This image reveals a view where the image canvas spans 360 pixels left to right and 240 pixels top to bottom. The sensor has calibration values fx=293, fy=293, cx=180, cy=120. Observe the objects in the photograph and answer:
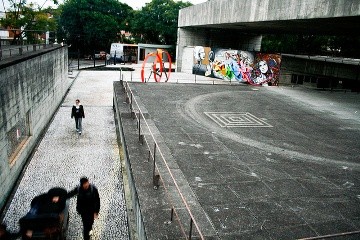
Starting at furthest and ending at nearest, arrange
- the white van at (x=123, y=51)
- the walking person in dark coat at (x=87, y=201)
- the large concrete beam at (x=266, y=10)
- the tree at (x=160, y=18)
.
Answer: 1. the tree at (x=160, y=18)
2. the white van at (x=123, y=51)
3. the large concrete beam at (x=266, y=10)
4. the walking person in dark coat at (x=87, y=201)

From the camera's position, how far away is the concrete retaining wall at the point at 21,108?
8328 mm

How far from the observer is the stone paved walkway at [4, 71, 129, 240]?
7.45 m

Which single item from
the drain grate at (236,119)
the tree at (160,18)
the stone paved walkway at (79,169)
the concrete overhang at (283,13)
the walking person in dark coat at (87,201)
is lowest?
the stone paved walkway at (79,169)

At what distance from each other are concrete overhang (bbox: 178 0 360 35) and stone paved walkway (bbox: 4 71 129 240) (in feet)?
40.1

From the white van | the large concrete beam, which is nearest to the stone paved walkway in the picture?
the large concrete beam

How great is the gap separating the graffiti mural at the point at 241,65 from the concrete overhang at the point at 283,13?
3.41 m

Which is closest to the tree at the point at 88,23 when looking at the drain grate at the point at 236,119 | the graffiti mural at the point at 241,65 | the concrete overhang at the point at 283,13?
the concrete overhang at the point at 283,13

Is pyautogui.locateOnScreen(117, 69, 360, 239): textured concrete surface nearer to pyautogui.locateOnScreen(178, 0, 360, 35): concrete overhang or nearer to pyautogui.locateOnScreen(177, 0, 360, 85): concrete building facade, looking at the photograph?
pyautogui.locateOnScreen(178, 0, 360, 35): concrete overhang

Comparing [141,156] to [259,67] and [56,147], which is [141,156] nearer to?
[56,147]

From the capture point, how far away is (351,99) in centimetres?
1972

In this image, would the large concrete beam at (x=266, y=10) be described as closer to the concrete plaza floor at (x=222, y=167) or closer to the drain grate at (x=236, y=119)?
the concrete plaza floor at (x=222, y=167)

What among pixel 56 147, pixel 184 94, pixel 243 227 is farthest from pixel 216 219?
pixel 184 94

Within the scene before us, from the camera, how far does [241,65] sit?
29.0m

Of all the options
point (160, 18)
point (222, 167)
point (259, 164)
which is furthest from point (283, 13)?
point (160, 18)
